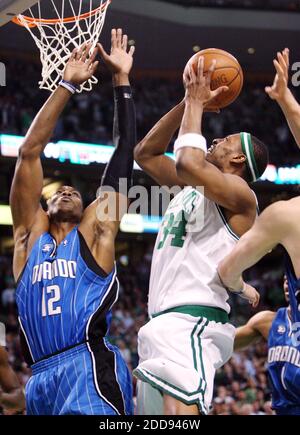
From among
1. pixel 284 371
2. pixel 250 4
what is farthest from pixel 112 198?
pixel 250 4

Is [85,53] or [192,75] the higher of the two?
[85,53]

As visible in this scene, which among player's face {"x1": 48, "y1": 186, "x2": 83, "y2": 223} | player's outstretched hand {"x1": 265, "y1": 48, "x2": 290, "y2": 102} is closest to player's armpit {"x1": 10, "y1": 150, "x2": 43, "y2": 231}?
player's face {"x1": 48, "y1": 186, "x2": 83, "y2": 223}

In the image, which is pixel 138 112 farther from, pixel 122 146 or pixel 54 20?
pixel 122 146

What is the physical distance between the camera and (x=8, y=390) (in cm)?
440

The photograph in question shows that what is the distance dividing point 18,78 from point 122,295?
484cm

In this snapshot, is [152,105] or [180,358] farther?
[152,105]

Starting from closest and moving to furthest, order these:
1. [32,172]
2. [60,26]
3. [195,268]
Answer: [195,268] → [32,172] → [60,26]

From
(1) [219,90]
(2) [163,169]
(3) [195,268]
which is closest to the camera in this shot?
(3) [195,268]

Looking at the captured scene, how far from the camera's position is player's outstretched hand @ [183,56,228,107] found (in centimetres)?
397

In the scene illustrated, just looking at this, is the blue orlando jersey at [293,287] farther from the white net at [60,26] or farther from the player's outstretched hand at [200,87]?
the white net at [60,26]

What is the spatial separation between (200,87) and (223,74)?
314 millimetres

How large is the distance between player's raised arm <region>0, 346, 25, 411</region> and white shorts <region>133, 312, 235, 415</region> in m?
0.76
